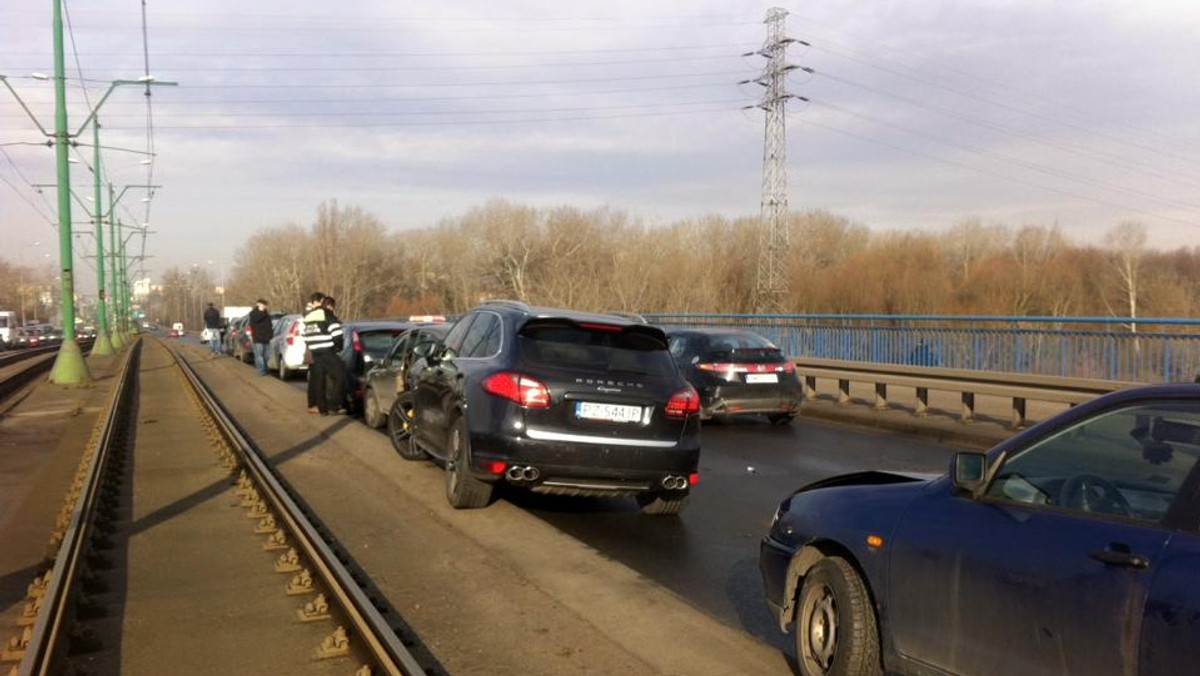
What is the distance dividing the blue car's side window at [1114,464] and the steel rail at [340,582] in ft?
8.39

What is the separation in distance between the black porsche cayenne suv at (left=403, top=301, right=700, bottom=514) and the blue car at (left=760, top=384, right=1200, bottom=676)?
311 cm

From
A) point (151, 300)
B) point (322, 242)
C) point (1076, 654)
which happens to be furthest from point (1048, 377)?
point (151, 300)

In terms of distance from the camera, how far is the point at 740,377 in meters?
14.7

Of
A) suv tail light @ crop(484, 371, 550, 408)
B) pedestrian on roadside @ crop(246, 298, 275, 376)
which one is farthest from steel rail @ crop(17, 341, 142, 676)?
pedestrian on roadside @ crop(246, 298, 275, 376)

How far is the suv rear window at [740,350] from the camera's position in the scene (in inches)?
581

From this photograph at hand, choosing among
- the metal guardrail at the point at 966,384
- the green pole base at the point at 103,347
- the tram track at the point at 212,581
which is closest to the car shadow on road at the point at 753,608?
the tram track at the point at 212,581

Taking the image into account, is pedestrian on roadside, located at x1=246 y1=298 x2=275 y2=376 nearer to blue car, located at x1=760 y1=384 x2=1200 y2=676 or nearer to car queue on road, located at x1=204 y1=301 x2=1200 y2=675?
car queue on road, located at x1=204 y1=301 x2=1200 y2=675

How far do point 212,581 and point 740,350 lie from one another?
982cm

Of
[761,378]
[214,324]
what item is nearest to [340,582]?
[761,378]

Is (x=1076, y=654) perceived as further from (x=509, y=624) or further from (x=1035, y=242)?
(x=1035, y=242)

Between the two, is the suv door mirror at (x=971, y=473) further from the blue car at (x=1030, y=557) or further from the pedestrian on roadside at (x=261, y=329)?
the pedestrian on roadside at (x=261, y=329)

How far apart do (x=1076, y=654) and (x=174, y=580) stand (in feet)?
16.9

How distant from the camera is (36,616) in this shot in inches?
207

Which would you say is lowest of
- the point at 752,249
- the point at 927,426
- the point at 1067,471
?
the point at 927,426
